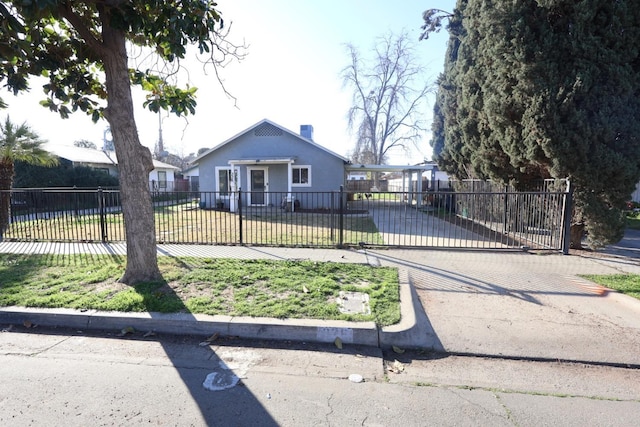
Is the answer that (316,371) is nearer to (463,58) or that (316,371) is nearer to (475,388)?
(475,388)

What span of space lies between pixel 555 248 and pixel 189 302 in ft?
26.3

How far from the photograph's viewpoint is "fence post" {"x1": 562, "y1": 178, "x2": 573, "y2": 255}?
289 inches

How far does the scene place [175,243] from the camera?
8391 millimetres

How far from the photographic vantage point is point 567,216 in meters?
7.40

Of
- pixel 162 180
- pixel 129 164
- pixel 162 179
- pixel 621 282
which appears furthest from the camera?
pixel 162 179

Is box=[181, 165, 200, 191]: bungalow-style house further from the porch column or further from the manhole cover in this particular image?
the manhole cover

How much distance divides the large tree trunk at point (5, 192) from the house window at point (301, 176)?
11.9m

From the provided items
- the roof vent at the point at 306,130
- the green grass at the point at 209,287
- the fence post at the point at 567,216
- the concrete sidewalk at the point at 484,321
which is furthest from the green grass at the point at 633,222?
the roof vent at the point at 306,130

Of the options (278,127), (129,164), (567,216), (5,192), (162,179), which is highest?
(278,127)

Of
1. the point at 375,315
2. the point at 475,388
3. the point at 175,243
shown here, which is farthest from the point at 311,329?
the point at 175,243

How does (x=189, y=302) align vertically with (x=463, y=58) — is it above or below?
below

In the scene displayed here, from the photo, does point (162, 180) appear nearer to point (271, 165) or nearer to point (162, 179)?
point (162, 179)

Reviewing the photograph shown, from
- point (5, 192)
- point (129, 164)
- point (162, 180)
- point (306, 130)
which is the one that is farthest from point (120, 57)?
point (162, 180)

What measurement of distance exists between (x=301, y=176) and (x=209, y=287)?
14227mm
